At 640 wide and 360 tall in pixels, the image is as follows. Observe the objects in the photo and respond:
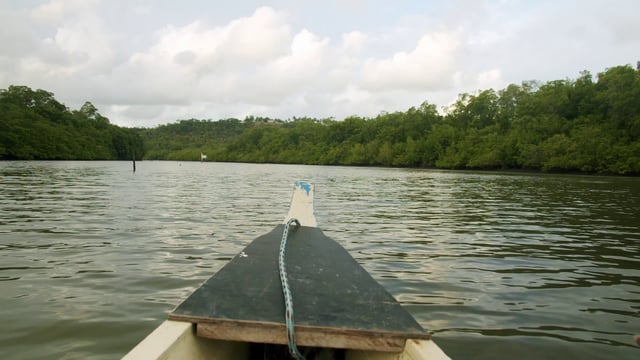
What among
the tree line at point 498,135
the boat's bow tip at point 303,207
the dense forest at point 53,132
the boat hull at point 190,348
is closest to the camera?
the boat hull at point 190,348

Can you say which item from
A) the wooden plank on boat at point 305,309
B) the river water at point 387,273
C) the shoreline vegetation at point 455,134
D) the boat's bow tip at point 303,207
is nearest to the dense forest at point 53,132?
the shoreline vegetation at point 455,134

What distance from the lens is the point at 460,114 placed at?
124625 millimetres

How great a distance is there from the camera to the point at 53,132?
105688 millimetres

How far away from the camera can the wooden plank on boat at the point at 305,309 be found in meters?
2.63

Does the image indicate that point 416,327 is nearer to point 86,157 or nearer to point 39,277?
point 39,277

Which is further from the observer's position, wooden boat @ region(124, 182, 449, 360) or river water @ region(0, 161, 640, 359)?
river water @ region(0, 161, 640, 359)

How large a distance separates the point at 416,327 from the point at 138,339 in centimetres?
299

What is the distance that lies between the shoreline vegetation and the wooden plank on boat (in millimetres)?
75477

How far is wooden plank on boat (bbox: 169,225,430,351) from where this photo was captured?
263 cm

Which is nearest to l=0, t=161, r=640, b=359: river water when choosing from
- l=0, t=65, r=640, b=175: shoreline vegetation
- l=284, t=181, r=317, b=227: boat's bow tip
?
l=284, t=181, r=317, b=227: boat's bow tip

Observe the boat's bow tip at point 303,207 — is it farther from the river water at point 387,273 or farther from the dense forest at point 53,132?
the dense forest at point 53,132

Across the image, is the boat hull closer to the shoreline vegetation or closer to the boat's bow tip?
the boat's bow tip

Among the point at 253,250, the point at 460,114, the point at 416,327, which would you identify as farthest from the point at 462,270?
the point at 460,114

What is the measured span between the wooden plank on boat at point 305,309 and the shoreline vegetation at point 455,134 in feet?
248
